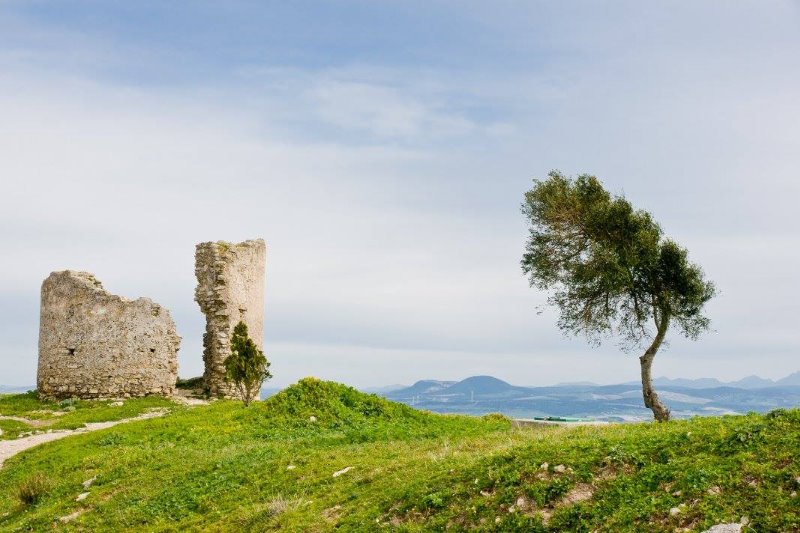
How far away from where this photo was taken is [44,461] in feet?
71.2

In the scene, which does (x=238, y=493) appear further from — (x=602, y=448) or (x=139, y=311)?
(x=139, y=311)

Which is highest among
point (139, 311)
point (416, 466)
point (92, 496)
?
point (139, 311)

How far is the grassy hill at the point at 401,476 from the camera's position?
982cm

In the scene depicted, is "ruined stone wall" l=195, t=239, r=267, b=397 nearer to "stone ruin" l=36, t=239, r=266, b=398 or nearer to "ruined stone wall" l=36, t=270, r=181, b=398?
"stone ruin" l=36, t=239, r=266, b=398

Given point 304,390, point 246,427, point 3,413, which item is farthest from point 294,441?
point 3,413

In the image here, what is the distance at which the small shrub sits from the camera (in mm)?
18031

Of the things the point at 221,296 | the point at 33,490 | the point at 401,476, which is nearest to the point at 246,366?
the point at 221,296

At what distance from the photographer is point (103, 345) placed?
3675cm

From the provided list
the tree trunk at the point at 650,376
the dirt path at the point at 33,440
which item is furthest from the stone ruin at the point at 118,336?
the tree trunk at the point at 650,376

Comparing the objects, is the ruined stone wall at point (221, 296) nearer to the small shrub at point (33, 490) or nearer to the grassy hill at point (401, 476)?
the grassy hill at point (401, 476)

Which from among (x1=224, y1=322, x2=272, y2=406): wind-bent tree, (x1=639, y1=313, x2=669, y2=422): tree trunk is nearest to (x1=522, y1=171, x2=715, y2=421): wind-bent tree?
(x1=639, y1=313, x2=669, y2=422): tree trunk

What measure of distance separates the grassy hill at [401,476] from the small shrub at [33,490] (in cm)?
4

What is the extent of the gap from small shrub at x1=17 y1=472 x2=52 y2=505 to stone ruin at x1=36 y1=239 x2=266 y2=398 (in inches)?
728

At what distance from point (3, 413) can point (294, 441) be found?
19526 mm
